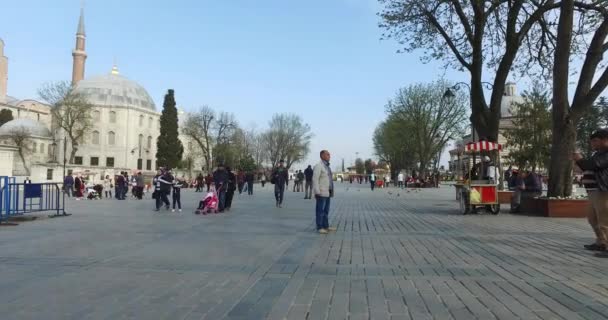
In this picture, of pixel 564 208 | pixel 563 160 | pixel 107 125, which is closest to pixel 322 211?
pixel 564 208

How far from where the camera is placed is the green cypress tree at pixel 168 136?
284ft

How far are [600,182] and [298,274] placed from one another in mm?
5332

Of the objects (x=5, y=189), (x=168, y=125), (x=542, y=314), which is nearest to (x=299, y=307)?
(x=542, y=314)

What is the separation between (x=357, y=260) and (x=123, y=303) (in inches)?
144

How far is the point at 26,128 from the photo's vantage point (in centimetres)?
7525

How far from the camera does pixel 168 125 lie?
284 ft

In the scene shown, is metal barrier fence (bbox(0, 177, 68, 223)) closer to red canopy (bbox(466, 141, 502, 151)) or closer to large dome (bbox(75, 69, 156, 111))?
red canopy (bbox(466, 141, 502, 151))

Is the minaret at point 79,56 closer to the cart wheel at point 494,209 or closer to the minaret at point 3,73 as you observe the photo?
the minaret at point 3,73

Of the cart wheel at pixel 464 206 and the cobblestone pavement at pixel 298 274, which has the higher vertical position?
the cart wheel at pixel 464 206

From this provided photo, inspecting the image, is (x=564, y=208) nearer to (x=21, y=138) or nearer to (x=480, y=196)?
(x=480, y=196)

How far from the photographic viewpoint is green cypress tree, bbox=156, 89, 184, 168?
8662 centimetres

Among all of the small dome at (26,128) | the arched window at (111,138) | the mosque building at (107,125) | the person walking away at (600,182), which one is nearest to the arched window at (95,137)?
the mosque building at (107,125)

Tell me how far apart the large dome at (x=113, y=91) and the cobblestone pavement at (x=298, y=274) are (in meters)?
88.9

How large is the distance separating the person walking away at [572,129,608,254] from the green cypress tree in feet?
272
